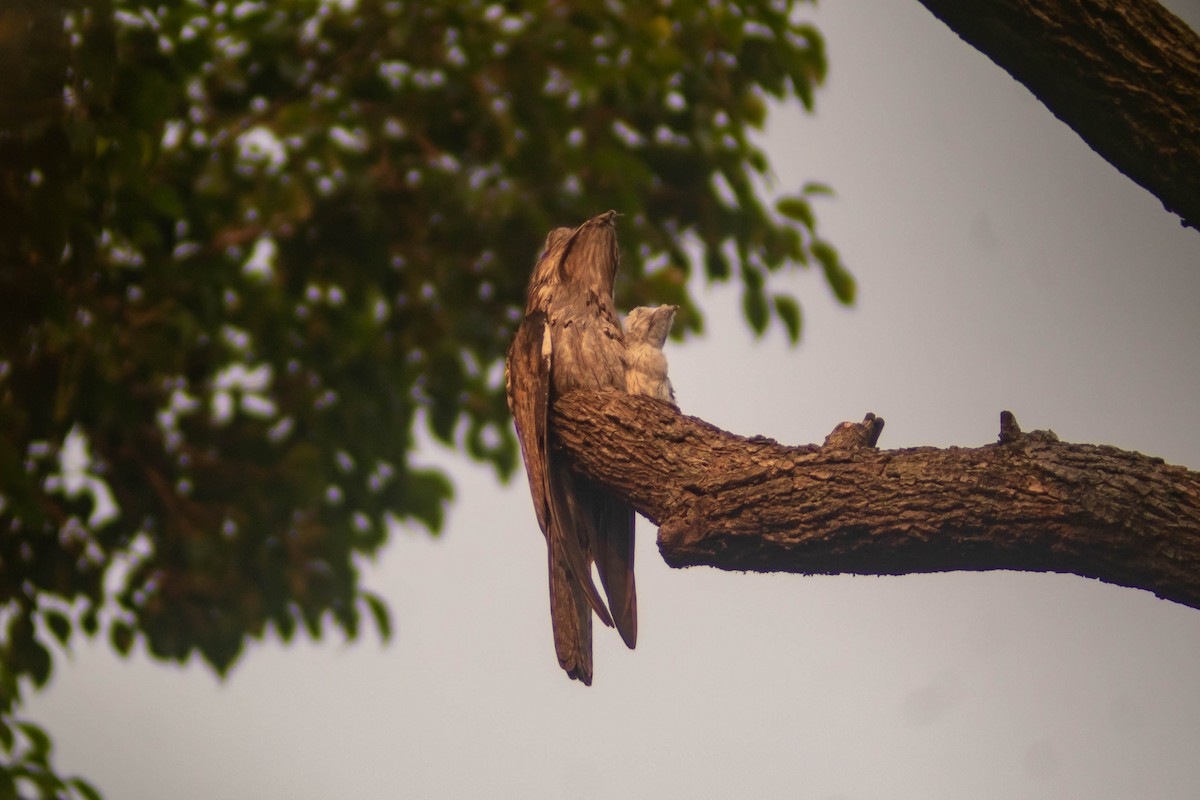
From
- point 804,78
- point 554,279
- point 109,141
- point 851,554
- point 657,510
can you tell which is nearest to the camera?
point 851,554

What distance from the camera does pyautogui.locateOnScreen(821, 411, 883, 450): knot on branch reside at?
2.10 metres

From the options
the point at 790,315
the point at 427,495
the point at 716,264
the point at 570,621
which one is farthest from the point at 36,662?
the point at 790,315

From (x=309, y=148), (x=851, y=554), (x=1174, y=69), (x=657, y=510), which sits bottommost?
(x=851, y=554)

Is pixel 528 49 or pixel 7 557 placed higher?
pixel 528 49

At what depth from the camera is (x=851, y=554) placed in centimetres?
193

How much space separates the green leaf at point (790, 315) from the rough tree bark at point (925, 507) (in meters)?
1.80

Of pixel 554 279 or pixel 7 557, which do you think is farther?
pixel 7 557

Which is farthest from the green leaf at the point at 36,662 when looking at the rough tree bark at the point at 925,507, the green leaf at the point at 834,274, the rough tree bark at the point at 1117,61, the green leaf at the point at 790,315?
the rough tree bark at the point at 1117,61

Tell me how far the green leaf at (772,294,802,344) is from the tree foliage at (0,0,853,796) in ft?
0.04

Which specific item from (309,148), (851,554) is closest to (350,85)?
(309,148)

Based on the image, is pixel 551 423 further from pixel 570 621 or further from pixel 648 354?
pixel 570 621

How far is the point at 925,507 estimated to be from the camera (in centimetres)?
182

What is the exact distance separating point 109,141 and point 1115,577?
11.5 feet

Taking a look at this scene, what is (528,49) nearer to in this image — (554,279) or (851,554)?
(554,279)
